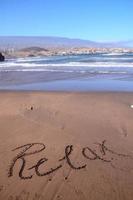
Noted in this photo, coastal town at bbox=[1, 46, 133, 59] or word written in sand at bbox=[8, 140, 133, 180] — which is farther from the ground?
word written in sand at bbox=[8, 140, 133, 180]

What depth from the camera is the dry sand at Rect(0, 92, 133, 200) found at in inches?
184

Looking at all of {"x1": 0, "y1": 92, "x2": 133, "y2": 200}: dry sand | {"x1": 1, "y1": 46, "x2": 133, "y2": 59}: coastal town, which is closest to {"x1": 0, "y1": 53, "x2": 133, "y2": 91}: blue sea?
{"x1": 0, "y1": 92, "x2": 133, "y2": 200}: dry sand

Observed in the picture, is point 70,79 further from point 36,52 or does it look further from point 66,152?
point 36,52

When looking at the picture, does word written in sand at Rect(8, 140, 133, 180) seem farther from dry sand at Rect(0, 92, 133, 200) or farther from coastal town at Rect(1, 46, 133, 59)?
coastal town at Rect(1, 46, 133, 59)

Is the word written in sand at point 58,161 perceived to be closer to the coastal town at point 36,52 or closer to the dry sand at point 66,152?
the dry sand at point 66,152

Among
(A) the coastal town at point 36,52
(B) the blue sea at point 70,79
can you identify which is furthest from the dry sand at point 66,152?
(A) the coastal town at point 36,52

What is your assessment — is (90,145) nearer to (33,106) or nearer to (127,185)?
(127,185)

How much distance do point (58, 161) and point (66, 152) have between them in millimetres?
366

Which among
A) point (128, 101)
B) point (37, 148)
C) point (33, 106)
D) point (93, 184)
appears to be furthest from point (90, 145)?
point (128, 101)

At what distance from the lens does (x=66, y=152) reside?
5.78m

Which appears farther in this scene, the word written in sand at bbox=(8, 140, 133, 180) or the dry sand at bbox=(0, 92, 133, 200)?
the word written in sand at bbox=(8, 140, 133, 180)

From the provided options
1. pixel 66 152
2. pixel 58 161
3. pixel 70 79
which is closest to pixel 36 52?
pixel 70 79

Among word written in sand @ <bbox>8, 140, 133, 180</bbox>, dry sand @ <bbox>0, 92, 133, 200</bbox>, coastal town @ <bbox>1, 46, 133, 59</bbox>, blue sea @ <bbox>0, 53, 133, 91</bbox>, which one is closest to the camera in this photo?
dry sand @ <bbox>0, 92, 133, 200</bbox>

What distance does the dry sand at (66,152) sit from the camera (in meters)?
4.67
